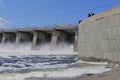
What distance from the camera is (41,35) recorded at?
54.4 metres

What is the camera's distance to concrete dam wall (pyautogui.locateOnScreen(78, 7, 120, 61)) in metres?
16.5

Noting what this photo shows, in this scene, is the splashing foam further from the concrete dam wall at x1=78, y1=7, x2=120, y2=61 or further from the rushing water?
the concrete dam wall at x1=78, y1=7, x2=120, y2=61

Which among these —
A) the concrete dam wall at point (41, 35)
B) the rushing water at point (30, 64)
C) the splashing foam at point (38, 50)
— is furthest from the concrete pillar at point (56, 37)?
the rushing water at point (30, 64)

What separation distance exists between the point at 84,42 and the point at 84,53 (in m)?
0.79

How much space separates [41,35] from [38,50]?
2.74 m

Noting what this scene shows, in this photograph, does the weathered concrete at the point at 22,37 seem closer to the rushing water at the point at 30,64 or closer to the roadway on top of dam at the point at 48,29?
the roadway on top of dam at the point at 48,29

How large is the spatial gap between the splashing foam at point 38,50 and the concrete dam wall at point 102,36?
21.3 metres

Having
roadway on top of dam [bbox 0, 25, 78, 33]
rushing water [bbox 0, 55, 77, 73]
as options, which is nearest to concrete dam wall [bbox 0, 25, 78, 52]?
roadway on top of dam [bbox 0, 25, 78, 33]

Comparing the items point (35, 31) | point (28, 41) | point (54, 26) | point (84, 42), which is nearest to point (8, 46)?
point (28, 41)

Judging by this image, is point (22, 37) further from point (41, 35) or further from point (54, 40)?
point (54, 40)

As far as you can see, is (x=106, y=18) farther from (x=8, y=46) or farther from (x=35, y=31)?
(x=8, y=46)

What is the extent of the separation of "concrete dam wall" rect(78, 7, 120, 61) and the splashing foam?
21.3 meters

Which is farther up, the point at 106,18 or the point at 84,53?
the point at 106,18

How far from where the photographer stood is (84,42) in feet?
71.8
